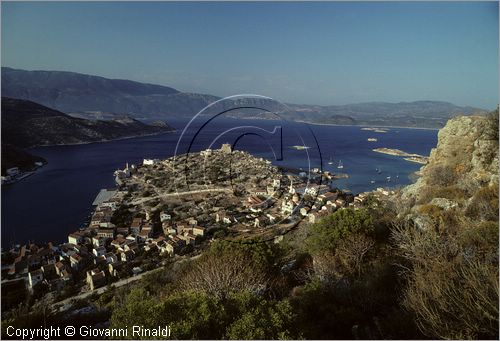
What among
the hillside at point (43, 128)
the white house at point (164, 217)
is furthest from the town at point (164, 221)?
the hillside at point (43, 128)

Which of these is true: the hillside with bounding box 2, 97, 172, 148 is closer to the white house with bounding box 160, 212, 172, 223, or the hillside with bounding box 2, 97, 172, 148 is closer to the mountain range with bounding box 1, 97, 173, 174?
the mountain range with bounding box 1, 97, 173, 174

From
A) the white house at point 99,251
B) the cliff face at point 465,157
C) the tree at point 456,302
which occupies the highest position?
the cliff face at point 465,157

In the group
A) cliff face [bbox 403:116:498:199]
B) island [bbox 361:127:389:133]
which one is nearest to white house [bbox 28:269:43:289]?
cliff face [bbox 403:116:498:199]

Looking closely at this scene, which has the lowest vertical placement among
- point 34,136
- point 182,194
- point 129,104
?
point 182,194

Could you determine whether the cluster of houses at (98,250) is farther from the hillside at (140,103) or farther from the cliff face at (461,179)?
the hillside at (140,103)

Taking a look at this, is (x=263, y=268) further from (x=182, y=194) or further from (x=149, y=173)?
(x=149, y=173)

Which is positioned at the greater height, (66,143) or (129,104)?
(129,104)

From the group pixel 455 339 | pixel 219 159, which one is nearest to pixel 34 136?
pixel 219 159
